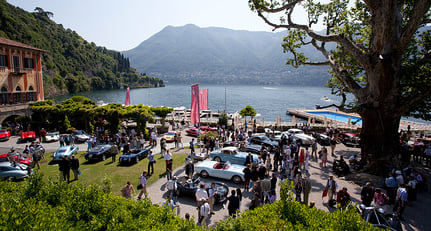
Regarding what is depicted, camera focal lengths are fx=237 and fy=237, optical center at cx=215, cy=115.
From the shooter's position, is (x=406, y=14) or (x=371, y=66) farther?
(x=406, y=14)

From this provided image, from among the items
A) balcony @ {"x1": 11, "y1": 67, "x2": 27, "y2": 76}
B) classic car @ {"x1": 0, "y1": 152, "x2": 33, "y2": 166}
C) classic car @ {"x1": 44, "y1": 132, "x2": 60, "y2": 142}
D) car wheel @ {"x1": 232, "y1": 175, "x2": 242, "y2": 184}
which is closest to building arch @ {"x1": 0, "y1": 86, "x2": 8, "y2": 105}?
balcony @ {"x1": 11, "y1": 67, "x2": 27, "y2": 76}

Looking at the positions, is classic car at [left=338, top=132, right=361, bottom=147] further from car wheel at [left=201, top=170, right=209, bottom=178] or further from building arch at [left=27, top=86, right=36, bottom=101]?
building arch at [left=27, top=86, right=36, bottom=101]

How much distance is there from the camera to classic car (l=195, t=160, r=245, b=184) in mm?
14148

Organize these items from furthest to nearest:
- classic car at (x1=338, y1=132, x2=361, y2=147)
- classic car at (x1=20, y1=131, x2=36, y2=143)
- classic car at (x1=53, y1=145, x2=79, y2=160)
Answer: classic car at (x1=20, y1=131, x2=36, y2=143) → classic car at (x1=338, y1=132, x2=361, y2=147) → classic car at (x1=53, y1=145, x2=79, y2=160)

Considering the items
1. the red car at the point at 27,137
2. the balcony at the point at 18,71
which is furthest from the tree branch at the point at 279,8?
the balcony at the point at 18,71

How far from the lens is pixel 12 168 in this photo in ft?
47.8

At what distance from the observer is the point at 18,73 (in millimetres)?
31594

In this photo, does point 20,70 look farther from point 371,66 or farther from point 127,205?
point 371,66

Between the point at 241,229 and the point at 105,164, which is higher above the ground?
the point at 241,229

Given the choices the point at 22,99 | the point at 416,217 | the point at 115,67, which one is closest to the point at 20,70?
the point at 22,99

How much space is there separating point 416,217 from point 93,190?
13.2 m

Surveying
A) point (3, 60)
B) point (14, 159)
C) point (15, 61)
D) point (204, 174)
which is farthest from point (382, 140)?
point (15, 61)

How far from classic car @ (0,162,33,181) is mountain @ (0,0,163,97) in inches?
3818

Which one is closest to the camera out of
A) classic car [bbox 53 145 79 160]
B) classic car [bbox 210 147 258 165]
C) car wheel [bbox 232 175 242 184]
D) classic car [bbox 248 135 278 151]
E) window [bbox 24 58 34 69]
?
car wheel [bbox 232 175 242 184]
